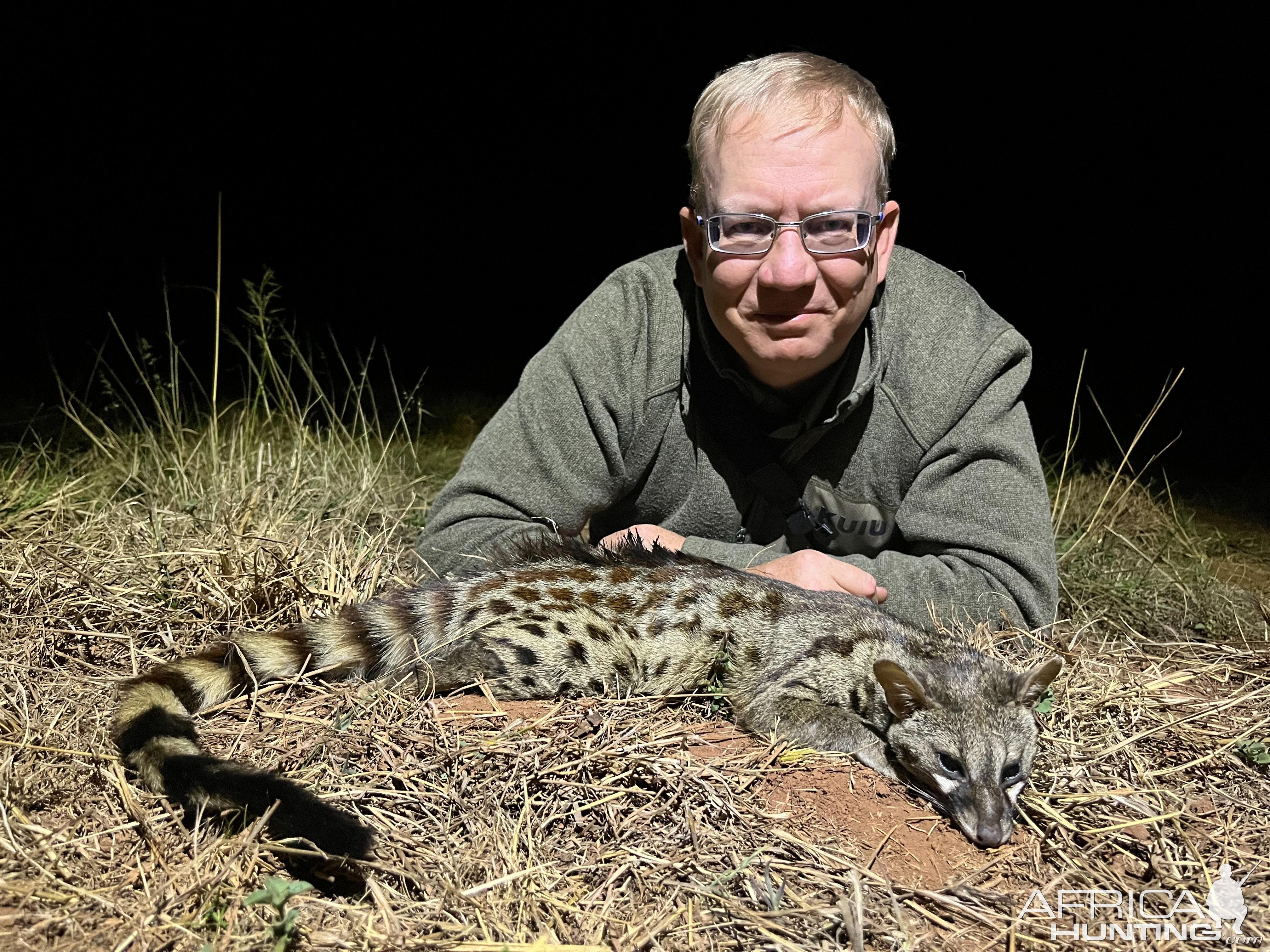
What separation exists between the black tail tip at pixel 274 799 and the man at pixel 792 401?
1.42 metres

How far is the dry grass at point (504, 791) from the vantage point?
208cm

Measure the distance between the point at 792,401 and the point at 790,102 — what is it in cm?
102

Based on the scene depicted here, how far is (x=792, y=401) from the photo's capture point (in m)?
3.66

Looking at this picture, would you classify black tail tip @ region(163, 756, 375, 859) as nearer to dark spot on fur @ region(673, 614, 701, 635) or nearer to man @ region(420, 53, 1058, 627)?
dark spot on fur @ region(673, 614, 701, 635)

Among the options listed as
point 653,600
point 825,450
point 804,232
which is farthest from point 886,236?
point 653,600

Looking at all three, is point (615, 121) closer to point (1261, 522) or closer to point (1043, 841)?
point (1261, 522)

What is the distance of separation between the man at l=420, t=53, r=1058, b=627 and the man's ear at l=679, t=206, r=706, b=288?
0.01 metres

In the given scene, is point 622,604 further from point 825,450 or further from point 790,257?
point 790,257

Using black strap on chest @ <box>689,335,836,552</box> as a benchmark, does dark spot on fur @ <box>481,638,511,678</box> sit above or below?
below

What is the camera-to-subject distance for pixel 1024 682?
271cm

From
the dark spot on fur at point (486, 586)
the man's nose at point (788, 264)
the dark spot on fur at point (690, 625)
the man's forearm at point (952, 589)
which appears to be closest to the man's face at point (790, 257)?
the man's nose at point (788, 264)

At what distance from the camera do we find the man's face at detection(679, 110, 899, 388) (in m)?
3.14

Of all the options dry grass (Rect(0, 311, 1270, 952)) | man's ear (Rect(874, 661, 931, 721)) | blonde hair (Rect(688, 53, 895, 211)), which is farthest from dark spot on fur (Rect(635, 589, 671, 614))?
blonde hair (Rect(688, 53, 895, 211))

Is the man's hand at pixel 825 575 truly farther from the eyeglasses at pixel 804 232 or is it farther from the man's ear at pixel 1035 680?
the eyeglasses at pixel 804 232
